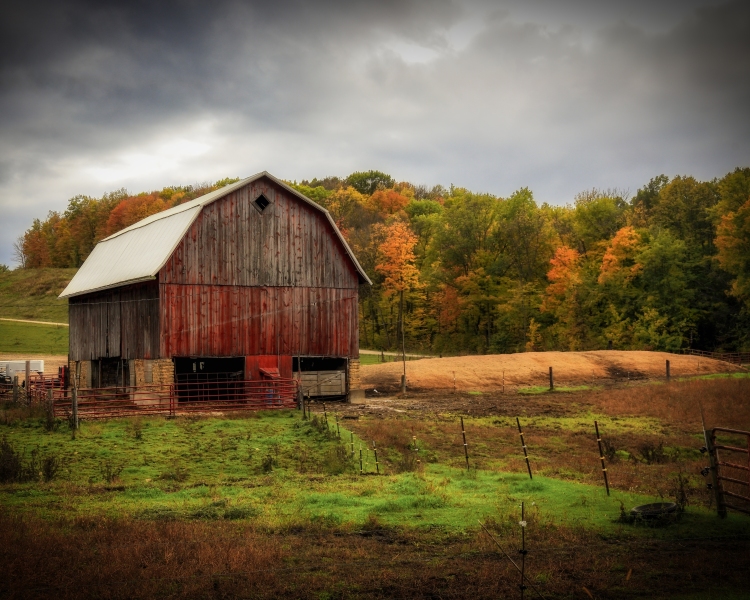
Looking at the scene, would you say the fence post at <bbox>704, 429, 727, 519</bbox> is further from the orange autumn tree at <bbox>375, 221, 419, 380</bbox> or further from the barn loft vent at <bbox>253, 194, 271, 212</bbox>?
the orange autumn tree at <bbox>375, 221, 419, 380</bbox>

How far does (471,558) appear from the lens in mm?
10883

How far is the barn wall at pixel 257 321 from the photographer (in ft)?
102

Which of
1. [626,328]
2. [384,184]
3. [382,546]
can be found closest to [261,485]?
[382,546]

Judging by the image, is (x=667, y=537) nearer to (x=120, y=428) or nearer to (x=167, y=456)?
(x=167, y=456)

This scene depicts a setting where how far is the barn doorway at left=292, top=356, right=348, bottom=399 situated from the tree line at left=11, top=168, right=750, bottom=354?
19933 mm

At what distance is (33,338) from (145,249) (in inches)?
1527

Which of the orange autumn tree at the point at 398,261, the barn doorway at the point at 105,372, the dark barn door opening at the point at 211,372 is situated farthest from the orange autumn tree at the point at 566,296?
the barn doorway at the point at 105,372

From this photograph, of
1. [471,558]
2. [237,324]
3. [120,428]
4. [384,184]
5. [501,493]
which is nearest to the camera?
[471,558]

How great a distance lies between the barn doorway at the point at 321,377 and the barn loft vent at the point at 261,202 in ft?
21.4

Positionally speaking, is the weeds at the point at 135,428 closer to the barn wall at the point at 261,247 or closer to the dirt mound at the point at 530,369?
the barn wall at the point at 261,247

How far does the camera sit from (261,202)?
109 feet

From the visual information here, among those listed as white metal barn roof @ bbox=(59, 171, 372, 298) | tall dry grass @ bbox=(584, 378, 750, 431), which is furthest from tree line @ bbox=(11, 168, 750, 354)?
white metal barn roof @ bbox=(59, 171, 372, 298)

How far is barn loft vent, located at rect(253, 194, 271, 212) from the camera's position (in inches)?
1296

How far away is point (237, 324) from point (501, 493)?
18.8m
